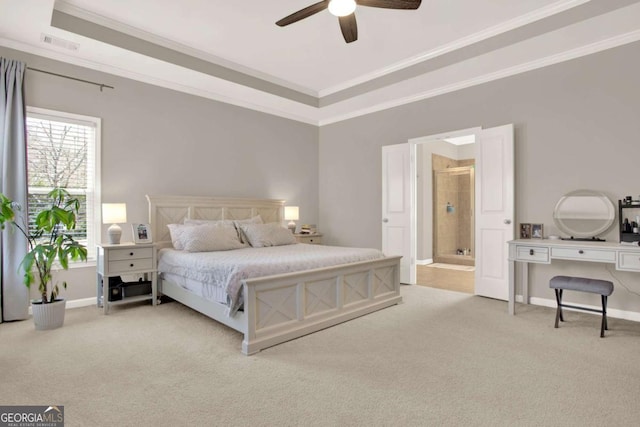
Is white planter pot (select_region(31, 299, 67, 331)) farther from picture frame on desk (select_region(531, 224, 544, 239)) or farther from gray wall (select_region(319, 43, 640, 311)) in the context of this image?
picture frame on desk (select_region(531, 224, 544, 239))

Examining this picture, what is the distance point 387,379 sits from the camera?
90.4 inches

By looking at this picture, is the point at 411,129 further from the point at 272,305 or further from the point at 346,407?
the point at 346,407

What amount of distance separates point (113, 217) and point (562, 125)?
5.13m

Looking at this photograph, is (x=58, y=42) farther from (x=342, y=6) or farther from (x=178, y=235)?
(x=342, y=6)

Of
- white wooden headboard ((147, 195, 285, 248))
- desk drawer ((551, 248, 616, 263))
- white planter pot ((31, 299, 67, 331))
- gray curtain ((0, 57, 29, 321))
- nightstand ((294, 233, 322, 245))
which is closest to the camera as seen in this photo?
desk drawer ((551, 248, 616, 263))

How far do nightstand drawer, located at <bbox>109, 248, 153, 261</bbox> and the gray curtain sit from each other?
0.80 m

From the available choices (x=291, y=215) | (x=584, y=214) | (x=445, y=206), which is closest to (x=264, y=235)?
(x=291, y=215)

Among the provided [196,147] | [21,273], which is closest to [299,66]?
[196,147]

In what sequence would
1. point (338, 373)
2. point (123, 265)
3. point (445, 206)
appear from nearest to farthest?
point (338, 373) < point (123, 265) < point (445, 206)

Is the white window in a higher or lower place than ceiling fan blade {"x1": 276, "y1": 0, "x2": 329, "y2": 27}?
lower

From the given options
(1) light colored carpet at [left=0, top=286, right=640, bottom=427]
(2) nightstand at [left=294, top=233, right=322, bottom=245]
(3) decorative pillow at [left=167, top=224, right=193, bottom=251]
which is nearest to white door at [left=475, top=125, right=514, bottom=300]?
(1) light colored carpet at [left=0, top=286, right=640, bottom=427]

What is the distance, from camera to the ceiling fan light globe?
8.69 ft

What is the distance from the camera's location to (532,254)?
141 inches

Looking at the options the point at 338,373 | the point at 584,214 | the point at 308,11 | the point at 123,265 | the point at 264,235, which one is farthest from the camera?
the point at 264,235
